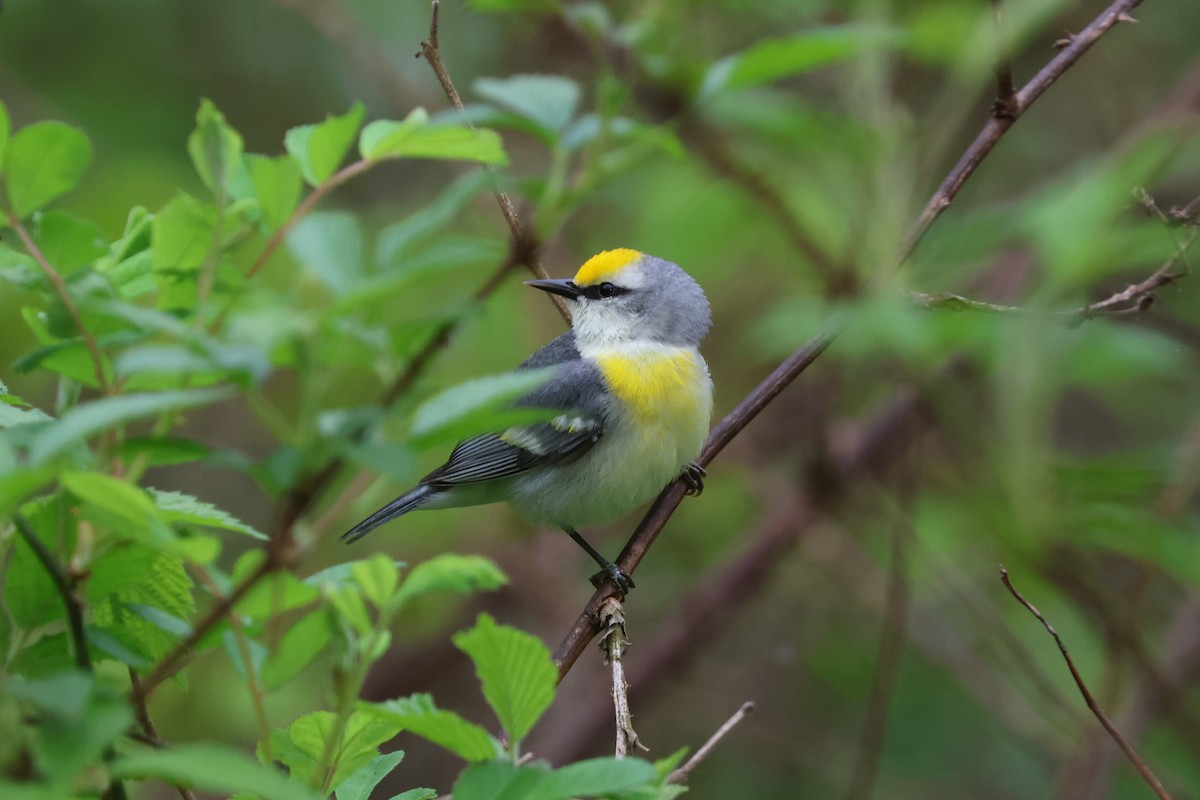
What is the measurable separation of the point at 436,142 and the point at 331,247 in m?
0.24

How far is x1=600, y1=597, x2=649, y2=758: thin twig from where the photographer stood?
177 centimetres

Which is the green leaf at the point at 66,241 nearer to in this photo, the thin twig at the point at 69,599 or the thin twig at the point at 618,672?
the thin twig at the point at 69,599

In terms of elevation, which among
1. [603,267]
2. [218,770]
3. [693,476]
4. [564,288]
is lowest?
[218,770]

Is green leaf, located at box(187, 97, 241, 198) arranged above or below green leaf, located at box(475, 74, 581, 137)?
below

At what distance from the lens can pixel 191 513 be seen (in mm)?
1319

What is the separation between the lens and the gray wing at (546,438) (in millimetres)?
3480

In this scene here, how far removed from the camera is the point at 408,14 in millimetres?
4844

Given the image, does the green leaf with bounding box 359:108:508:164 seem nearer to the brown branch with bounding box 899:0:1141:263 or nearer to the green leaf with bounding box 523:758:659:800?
the green leaf with bounding box 523:758:659:800

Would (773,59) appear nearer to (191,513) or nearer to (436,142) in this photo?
(436,142)

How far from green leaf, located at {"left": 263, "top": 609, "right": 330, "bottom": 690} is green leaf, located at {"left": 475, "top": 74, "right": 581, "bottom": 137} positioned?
62 cm

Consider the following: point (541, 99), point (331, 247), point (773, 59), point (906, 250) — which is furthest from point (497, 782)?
point (906, 250)

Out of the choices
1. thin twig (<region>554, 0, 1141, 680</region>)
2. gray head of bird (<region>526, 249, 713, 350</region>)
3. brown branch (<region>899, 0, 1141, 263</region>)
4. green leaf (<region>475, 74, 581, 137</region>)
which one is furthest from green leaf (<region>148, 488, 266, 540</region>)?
gray head of bird (<region>526, 249, 713, 350</region>)

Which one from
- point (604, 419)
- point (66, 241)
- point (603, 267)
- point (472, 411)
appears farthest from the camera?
point (603, 267)

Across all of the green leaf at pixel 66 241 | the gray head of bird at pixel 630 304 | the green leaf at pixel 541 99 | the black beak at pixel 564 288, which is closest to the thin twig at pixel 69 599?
the green leaf at pixel 66 241
